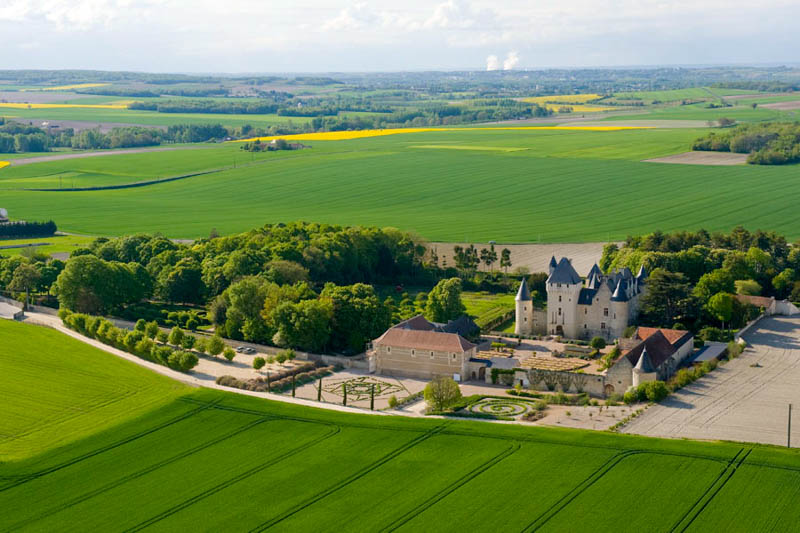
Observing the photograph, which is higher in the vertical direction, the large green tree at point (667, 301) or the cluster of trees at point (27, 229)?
the large green tree at point (667, 301)

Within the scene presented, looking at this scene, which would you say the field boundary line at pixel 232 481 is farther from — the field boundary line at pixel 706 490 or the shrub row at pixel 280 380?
the field boundary line at pixel 706 490

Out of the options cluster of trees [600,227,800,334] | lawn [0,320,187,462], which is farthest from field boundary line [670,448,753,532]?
lawn [0,320,187,462]

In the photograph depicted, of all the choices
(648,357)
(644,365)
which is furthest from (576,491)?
(648,357)

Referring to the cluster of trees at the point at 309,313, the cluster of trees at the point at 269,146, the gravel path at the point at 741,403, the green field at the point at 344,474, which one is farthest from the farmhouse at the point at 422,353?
the cluster of trees at the point at 269,146

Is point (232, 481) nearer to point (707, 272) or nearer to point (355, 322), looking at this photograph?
point (355, 322)

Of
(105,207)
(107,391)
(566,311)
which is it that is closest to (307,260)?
(566,311)

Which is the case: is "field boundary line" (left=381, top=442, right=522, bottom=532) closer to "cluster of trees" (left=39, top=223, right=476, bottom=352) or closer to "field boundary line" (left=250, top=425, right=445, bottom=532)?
"field boundary line" (left=250, top=425, right=445, bottom=532)

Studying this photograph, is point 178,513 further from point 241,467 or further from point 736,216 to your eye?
point 736,216
